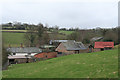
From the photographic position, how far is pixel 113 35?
27297 millimetres

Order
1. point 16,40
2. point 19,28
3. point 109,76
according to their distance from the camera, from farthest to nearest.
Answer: point 19,28, point 16,40, point 109,76

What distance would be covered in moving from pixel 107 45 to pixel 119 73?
31.6 meters

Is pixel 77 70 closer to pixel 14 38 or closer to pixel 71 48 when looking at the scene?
pixel 71 48

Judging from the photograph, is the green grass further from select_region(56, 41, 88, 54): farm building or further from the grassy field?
the grassy field

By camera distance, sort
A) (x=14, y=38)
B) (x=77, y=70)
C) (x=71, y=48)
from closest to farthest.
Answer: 1. (x=77, y=70)
2. (x=71, y=48)
3. (x=14, y=38)

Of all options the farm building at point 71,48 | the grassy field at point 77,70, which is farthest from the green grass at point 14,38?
the grassy field at point 77,70

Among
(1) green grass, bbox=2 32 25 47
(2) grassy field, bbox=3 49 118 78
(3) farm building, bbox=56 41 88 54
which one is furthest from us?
(1) green grass, bbox=2 32 25 47

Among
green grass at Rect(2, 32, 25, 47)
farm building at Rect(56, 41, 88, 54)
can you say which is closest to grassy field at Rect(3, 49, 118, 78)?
farm building at Rect(56, 41, 88, 54)

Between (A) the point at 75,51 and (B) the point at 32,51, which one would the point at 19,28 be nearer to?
(B) the point at 32,51

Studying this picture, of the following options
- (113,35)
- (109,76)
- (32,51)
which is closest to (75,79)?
(109,76)

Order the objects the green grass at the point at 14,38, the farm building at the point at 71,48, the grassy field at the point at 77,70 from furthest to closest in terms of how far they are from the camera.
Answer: the green grass at the point at 14,38 < the farm building at the point at 71,48 < the grassy field at the point at 77,70

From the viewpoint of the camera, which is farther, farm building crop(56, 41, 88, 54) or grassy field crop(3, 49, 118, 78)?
farm building crop(56, 41, 88, 54)

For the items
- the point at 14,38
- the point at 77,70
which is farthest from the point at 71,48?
the point at 14,38

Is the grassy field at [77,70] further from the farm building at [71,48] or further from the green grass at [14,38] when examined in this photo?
the green grass at [14,38]
